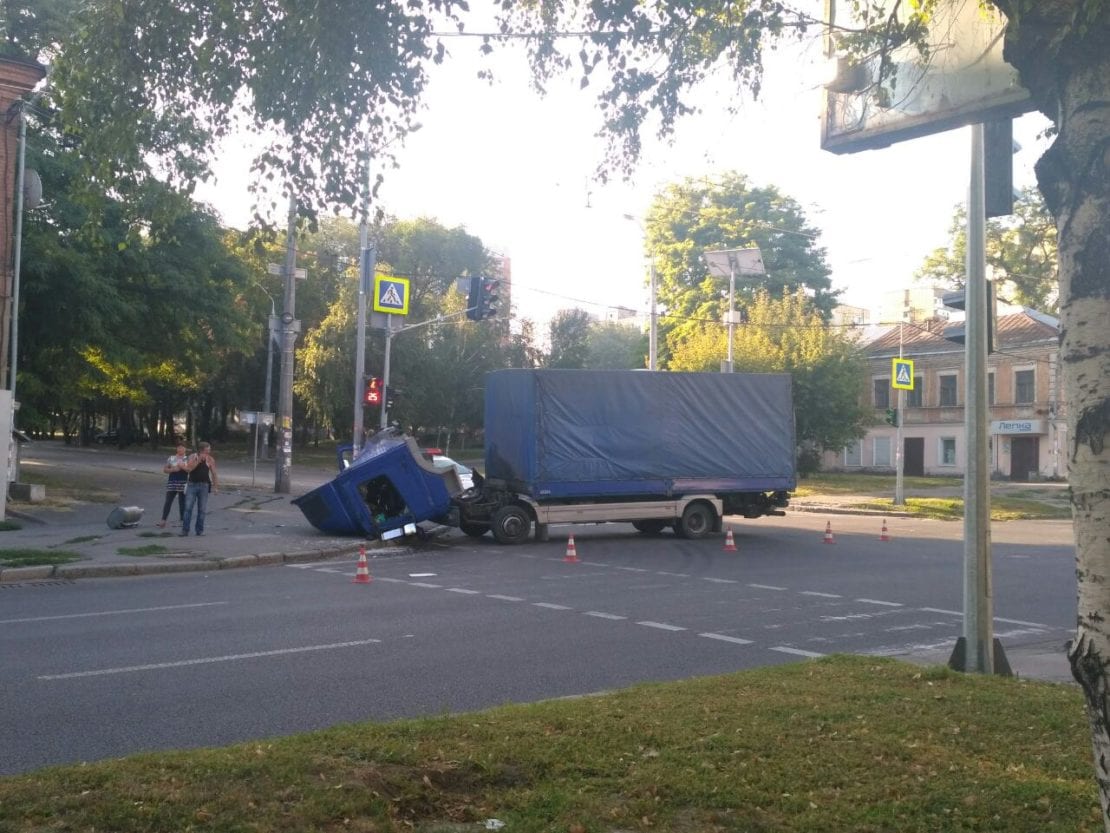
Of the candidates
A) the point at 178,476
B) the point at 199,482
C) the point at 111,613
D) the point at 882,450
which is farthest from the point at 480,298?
the point at 882,450

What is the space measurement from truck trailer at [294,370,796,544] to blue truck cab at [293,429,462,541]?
26 millimetres

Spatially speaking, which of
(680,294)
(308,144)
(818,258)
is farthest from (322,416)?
→ (308,144)

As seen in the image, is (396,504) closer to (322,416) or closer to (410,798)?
(410,798)

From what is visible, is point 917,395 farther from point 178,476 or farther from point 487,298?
point 178,476

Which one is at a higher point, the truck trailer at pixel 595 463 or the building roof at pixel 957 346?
the building roof at pixel 957 346

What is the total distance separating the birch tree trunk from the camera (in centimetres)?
346

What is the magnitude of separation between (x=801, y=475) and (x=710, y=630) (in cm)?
4086

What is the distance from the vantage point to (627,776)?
16.9 feet

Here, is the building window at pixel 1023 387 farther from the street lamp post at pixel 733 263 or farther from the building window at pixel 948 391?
the street lamp post at pixel 733 263

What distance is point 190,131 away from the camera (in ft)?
22.6

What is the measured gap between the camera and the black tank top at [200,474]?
65.4 feet

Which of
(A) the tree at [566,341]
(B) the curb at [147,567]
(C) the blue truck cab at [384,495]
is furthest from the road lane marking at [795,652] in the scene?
(A) the tree at [566,341]

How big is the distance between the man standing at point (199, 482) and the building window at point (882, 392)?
48.1 meters

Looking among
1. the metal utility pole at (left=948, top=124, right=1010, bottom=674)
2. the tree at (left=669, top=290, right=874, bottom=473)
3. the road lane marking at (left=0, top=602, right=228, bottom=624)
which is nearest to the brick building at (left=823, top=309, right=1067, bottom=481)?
the tree at (left=669, top=290, right=874, bottom=473)
